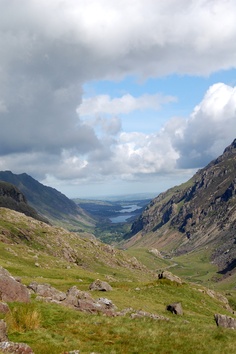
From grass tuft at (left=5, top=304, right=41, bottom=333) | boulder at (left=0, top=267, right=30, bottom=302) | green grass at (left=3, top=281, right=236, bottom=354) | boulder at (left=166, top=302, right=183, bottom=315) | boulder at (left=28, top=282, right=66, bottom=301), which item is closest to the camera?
green grass at (left=3, top=281, right=236, bottom=354)

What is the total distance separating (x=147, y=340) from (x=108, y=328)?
365 centimetres

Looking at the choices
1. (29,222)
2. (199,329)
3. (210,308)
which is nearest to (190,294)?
(210,308)

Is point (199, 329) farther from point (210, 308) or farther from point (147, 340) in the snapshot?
point (210, 308)

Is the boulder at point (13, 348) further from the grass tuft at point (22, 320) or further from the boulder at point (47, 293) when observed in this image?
the boulder at point (47, 293)

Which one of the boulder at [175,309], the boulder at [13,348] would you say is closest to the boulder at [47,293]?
the boulder at [175,309]

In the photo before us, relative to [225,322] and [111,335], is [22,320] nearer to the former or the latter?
[111,335]

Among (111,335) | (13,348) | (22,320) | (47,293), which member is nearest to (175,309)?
(47,293)

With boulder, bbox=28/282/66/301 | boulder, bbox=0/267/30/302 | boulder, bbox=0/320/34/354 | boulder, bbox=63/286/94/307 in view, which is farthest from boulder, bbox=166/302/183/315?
boulder, bbox=0/320/34/354

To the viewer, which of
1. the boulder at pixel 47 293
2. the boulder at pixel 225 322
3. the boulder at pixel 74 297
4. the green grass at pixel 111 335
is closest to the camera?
the green grass at pixel 111 335

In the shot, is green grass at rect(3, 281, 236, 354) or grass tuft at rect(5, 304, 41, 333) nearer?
green grass at rect(3, 281, 236, 354)

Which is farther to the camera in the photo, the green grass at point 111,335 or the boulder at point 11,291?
the boulder at point 11,291

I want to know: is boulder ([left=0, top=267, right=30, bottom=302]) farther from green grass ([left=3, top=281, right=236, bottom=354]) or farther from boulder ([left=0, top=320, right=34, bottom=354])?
boulder ([left=0, top=320, right=34, bottom=354])

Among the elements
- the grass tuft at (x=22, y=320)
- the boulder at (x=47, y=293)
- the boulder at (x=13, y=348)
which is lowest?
the boulder at (x=47, y=293)

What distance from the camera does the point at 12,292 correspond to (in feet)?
98.5
